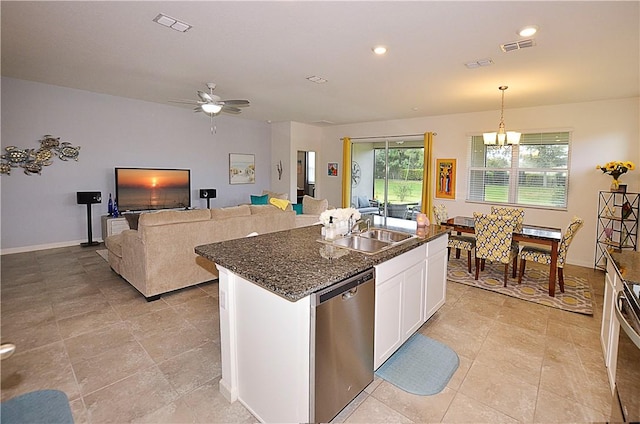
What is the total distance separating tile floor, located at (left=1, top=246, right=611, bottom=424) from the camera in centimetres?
204

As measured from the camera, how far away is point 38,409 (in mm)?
2002

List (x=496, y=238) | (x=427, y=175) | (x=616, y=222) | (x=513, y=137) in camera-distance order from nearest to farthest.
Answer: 1. (x=496, y=238)
2. (x=513, y=137)
3. (x=616, y=222)
4. (x=427, y=175)

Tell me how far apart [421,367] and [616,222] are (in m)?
5.05

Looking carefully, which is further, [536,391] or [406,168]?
[406,168]

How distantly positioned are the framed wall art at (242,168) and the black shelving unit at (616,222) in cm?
730

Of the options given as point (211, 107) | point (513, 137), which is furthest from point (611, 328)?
point (211, 107)

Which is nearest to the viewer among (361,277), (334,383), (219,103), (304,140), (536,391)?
(334,383)

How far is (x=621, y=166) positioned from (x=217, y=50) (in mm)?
5748

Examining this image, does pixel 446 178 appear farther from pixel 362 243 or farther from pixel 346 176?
pixel 362 243

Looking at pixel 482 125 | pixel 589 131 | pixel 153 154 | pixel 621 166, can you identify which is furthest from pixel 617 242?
pixel 153 154

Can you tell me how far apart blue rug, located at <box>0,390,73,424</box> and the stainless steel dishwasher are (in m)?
1.53

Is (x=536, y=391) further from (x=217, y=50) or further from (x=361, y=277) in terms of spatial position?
(x=217, y=50)

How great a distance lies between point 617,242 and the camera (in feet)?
17.1

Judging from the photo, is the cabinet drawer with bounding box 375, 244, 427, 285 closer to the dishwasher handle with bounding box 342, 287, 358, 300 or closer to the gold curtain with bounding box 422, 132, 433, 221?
the dishwasher handle with bounding box 342, 287, 358, 300
